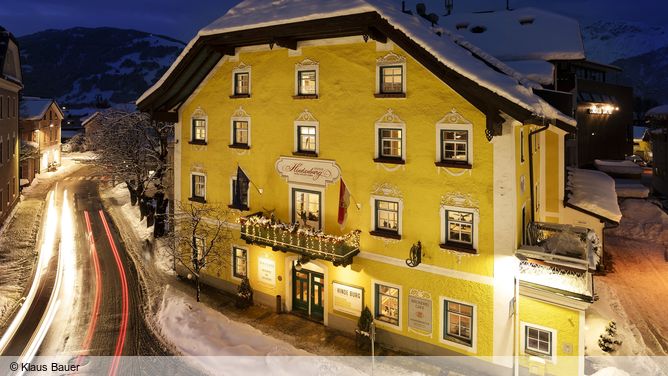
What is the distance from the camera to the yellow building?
618 inches

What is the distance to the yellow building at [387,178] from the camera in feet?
51.5

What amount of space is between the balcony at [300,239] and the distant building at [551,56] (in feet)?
37.7

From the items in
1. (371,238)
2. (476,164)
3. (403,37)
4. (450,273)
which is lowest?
(450,273)

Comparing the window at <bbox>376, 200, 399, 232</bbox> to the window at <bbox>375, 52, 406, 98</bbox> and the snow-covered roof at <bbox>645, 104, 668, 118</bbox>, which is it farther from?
the snow-covered roof at <bbox>645, 104, 668, 118</bbox>

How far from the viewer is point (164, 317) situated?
20516 millimetres

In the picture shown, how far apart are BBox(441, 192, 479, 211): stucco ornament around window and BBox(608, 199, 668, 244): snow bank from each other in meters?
24.5

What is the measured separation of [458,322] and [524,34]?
64.8 feet

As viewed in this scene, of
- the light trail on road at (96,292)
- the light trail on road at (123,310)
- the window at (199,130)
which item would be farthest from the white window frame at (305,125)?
the light trail on road at (96,292)

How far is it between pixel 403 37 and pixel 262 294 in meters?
14.0

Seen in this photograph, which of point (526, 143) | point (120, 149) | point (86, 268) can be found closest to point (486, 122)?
point (526, 143)

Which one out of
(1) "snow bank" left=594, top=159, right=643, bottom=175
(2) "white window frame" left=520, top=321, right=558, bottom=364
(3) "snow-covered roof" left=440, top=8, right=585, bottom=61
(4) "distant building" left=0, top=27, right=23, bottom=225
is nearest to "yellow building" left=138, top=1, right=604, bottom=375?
(2) "white window frame" left=520, top=321, right=558, bottom=364

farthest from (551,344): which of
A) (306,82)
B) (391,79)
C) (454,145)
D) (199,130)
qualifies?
(199,130)

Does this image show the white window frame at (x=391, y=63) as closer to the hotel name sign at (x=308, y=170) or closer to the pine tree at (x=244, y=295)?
the hotel name sign at (x=308, y=170)

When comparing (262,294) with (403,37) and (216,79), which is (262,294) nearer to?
(216,79)
